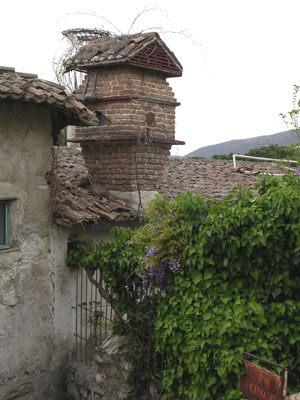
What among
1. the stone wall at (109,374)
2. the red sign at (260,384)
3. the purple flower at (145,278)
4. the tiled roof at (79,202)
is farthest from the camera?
the tiled roof at (79,202)

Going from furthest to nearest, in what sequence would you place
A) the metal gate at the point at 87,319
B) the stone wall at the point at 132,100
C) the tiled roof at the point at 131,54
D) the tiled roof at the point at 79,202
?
the stone wall at the point at 132,100, the tiled roof at the point at 131,54, the metal gate at the point at 87,319, the tiled roof at the point at 79,202

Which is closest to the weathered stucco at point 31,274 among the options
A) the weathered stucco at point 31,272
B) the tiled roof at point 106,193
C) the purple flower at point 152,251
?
the weathered stucco at point 31,272

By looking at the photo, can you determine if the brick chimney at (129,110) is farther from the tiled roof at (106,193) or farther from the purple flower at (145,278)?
the purple flower at (145,278)

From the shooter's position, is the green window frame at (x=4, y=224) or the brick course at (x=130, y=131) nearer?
the green window frame at (x=4, y=224)

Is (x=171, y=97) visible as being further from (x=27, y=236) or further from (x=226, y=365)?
(x=226, y=365)

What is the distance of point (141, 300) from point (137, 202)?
223 centimetres

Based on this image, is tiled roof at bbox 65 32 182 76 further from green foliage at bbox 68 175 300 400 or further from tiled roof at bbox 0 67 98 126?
green foliage at bbox 68 175 300 400

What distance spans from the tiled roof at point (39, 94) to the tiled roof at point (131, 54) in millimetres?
1519

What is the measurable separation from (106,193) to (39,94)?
2423 mm

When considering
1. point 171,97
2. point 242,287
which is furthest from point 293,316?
point 171,97

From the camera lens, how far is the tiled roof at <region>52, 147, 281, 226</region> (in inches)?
277

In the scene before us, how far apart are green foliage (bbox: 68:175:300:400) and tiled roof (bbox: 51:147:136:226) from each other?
1.71 meters

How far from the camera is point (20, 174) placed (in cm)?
671

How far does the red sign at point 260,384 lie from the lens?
150 inches
